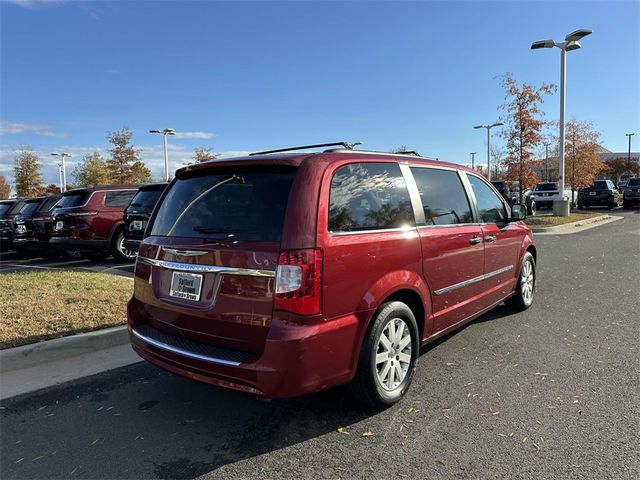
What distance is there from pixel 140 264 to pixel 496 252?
11.6 feet

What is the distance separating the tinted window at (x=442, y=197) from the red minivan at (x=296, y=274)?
28mm

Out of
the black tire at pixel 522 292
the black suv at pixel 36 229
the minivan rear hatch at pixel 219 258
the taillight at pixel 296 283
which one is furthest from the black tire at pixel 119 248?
the taillight at pixel 296 283

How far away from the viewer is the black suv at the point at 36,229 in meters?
12.3

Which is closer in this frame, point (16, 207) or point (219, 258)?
point (219, 258)

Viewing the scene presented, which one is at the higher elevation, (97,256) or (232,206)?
(232,206)

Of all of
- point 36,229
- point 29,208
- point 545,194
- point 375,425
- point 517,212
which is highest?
point 545,194

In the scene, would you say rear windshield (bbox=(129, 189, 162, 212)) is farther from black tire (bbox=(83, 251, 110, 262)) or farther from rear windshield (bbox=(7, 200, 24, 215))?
rear windshield (bbox=(7, 200, 24, 215))

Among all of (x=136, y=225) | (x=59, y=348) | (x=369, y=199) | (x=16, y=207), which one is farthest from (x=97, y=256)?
(x=369, y=199)

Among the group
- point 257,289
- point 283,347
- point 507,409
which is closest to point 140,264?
point 257,289

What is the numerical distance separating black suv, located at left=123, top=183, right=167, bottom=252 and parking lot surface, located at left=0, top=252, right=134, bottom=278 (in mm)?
706

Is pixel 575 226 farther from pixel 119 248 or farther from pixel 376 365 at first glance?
pixel 376 365

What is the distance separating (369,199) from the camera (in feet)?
11.5

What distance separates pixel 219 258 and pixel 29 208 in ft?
41.2

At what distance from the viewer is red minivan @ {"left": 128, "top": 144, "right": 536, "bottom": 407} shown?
2.90 m
